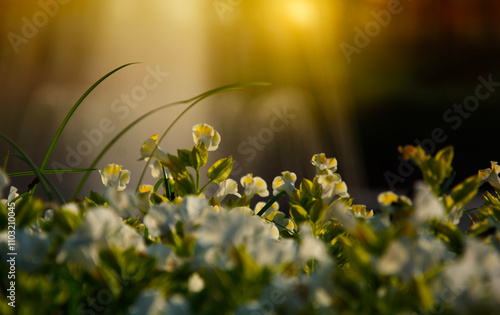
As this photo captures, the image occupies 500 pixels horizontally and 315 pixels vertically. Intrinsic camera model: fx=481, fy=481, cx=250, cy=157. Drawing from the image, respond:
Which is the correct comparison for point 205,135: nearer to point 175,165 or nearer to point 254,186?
point 175,165

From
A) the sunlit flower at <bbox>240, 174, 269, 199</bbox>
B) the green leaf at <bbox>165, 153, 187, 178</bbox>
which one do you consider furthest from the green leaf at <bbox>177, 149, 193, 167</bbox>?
the sunlit flower at <bbox>240, 174, 269, 199</bbox>

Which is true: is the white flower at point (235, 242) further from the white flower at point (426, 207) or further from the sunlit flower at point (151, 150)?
the sunlit flower at point (151, 150)

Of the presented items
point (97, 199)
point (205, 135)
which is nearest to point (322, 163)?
point (205, 135)

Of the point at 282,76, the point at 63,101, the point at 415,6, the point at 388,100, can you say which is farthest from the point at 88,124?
the point at 415,6

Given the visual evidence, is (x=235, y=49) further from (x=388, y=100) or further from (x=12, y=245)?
Answer: (x=12, y=245)

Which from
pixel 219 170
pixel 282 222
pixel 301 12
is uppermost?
pixel 301 12

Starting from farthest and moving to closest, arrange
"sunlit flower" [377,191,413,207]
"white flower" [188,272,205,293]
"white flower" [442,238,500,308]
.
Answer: "sunlit flower" [377,191,413,207]
"white flower" [188,272,205,293]
"white flower" [442,238,500,308]

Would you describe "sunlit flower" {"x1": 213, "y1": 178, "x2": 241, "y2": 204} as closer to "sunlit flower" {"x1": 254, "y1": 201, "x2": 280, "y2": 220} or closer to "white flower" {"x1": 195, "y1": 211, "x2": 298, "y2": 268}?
"sunlit flower" {"x1": 254, "y1": 201, "x2": 280, "y2": 220}

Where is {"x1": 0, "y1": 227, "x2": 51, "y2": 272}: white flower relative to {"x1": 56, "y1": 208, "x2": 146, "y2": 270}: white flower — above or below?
below
